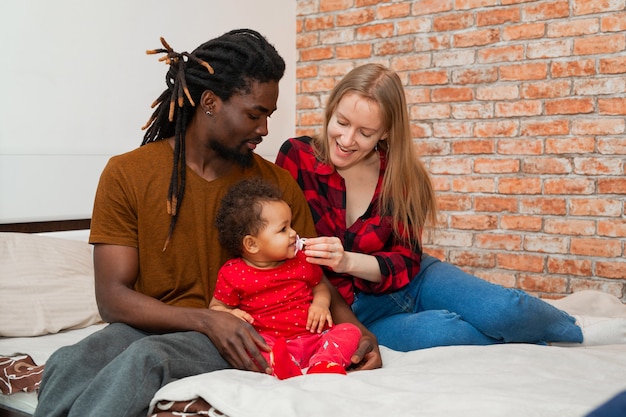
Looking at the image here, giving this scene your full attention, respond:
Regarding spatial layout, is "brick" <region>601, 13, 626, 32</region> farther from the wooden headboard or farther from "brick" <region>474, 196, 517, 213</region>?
the wooden headboard

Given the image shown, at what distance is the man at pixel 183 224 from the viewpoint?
1.54 meters

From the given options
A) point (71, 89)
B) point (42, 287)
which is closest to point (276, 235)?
point (42, 287)

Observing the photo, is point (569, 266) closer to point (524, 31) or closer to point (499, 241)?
point (499, 241)

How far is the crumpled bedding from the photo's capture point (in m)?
1.32

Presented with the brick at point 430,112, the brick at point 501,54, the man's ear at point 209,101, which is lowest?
the man's ear at point 209,101

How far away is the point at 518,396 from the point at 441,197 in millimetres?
2035

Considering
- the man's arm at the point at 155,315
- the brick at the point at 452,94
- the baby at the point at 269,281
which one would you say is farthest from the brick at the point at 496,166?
the man's arm at the point at 155,315

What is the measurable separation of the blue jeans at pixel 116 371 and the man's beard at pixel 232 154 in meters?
0.48

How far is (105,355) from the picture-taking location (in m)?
1.54

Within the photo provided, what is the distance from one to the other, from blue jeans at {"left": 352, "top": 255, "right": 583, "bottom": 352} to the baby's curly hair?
1.72ft

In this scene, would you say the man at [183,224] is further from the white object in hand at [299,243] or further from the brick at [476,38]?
the brick at [476,38]

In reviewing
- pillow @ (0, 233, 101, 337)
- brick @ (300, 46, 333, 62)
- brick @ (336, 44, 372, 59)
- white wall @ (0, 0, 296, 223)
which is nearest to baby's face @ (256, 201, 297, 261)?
pillow @ (0, 233, 101, 337)

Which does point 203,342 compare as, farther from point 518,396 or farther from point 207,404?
point 518,396

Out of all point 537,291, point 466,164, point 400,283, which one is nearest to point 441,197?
point 466,164
